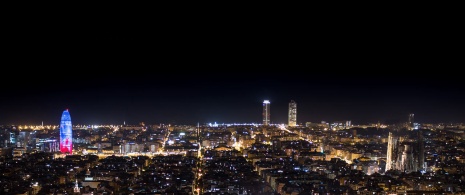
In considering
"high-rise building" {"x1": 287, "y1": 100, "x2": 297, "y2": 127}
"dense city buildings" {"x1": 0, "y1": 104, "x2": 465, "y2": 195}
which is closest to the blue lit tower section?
"dense city buildings" {"x1": 0, "y1": 104, "x2": 465, "y2": 195}

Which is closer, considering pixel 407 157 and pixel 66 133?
pixel 407 157

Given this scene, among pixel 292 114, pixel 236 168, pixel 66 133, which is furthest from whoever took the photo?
pixel 292 114

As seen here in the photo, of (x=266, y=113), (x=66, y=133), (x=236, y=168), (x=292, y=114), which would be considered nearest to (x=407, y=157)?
(x=236, y=168)

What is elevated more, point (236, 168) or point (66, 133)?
point (66, 133)

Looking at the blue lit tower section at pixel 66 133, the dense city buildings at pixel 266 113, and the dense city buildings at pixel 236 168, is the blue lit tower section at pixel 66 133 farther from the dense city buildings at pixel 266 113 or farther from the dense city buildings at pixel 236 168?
the dense city buildings at pixel 266 113

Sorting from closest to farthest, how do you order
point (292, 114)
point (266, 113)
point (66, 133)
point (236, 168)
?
point (236, 168) < point (66, 133) < point (292, 114) < point (266, 113)

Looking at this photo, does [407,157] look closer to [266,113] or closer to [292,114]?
[292,114]

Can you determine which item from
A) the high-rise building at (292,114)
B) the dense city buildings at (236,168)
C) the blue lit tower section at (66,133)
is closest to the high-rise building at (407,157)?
the dense city buildings at (236,168)

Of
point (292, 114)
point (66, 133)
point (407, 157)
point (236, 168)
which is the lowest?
point (236, 168)

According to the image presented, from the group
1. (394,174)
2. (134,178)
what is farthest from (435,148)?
(134,178)
